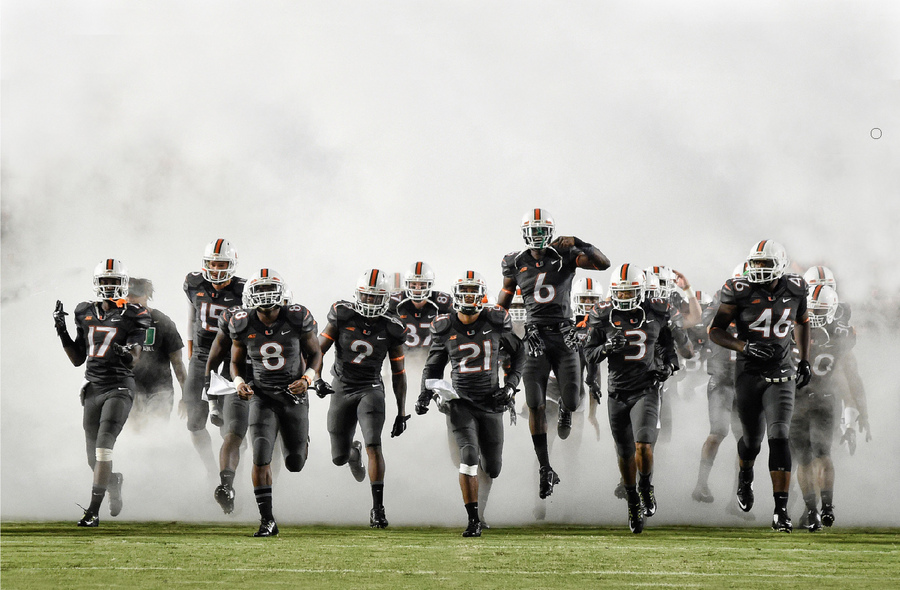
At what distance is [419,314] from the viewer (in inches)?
333

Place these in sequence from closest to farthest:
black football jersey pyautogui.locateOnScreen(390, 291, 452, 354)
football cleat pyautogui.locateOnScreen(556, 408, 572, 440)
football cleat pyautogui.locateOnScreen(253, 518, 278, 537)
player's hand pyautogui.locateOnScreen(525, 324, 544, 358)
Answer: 1. football cleat pyautogui.locateOnScreen(253, 518, 278, 537)
2. player's hand pyautogui.locateOnScreen(525, 324, 544, 358)
3. football cleat pyautogui.locateOnScreen(556, 408, 572, 440)
4. black football jersey pyautogui.locateOnScreen(390, 291, 452, 354)

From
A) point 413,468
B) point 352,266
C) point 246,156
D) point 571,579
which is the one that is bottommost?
point 571,579

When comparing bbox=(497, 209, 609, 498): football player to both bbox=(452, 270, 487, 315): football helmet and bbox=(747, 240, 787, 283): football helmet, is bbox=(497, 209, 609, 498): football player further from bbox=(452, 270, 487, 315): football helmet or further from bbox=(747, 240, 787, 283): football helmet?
bbox=(747, 240, 787, 283): football helmet

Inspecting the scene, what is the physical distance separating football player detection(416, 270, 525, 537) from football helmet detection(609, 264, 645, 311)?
2.35ft

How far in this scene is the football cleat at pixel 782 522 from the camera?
659cm

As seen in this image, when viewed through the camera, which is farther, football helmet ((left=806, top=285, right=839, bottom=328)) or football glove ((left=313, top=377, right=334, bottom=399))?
football helmet ((left=806, top=285, right=839, bottom=328))

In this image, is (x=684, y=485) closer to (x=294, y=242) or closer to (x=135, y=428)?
(x=135, y=428)

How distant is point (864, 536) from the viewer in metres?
6.64

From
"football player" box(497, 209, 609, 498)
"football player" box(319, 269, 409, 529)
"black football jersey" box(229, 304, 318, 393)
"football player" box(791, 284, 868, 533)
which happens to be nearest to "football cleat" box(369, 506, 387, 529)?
"football player" box(319, 269, 409, 529)

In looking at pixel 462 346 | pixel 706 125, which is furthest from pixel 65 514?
pixel 706 125

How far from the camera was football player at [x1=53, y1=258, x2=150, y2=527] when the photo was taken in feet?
23.1

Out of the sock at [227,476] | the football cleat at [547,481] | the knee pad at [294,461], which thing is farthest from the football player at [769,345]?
the sock at [227,476]

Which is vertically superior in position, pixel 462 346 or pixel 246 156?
pixel 246 156

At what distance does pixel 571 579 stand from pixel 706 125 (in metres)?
10.1
